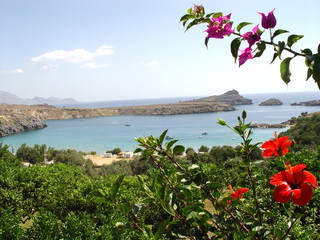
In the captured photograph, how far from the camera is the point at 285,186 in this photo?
94 centimetres

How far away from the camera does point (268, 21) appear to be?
101 cm

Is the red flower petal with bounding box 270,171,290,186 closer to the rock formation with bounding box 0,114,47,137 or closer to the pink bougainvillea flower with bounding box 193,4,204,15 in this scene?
the pink bougainvillea flower with bounding box 193,4,204,15

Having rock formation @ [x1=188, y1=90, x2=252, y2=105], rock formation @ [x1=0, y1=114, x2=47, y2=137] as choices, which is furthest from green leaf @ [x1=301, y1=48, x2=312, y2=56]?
rock formation @ [x1=188, y1=90, x2=252, y2=105]

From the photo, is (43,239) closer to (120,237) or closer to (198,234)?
(120,237)

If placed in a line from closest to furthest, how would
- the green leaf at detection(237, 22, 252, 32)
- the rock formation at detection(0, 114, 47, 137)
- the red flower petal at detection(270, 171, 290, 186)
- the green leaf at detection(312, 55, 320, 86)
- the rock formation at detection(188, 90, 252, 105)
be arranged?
the green leaf at detection(312, 55, 320, 86) < the red flower petal at detection(270, 171, 290, 186) < the green leaf at detection(237, 22, 252, 32) < the rock formation at detection(0, 114, 47, 137) < the rock formation at detection(188, 90, 252, 105)

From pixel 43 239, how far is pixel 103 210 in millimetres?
1085

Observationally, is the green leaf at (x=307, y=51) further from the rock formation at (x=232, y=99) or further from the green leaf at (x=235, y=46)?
the rock formation at (x=232, y=99)

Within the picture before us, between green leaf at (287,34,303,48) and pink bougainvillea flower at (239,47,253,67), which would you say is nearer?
green leaf at (287,34,303,48)

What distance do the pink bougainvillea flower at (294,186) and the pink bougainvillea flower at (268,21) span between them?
546 millimetres

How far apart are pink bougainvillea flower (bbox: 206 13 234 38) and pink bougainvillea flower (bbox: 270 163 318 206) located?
2.00ft

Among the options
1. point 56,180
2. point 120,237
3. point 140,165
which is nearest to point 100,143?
point 140,165

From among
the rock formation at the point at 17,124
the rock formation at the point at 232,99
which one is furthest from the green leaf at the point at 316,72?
the rock formation at the point at 232,99

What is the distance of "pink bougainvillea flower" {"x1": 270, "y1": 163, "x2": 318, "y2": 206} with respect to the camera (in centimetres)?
89

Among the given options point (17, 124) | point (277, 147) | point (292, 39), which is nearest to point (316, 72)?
point (292, 39)
